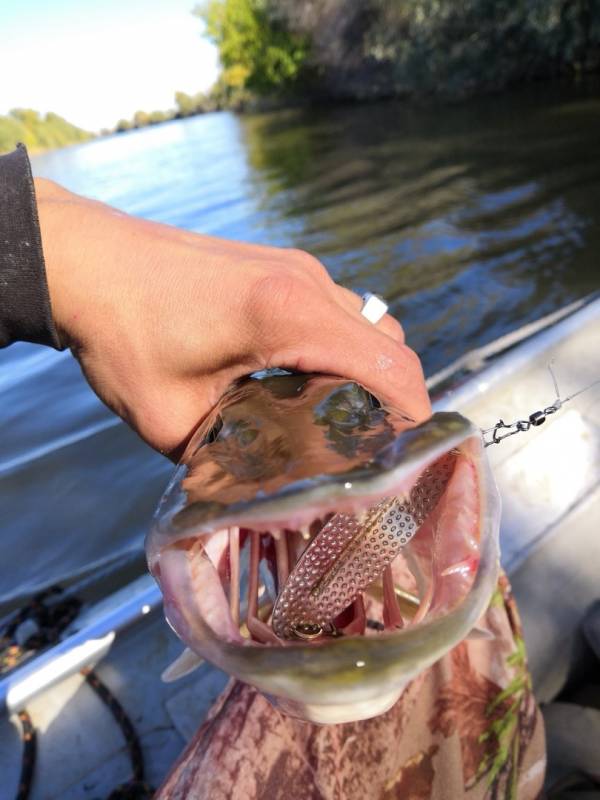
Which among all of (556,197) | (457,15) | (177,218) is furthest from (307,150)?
(556,197)

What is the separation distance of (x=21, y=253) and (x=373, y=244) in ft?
21.8

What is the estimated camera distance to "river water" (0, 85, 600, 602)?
3.78 metres

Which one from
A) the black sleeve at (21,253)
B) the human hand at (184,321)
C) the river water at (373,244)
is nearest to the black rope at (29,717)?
the river water at (373,244)

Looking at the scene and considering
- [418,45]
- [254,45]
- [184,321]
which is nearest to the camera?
[184,321]

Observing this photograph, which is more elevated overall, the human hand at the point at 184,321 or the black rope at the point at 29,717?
the human hand at the point at 184,321

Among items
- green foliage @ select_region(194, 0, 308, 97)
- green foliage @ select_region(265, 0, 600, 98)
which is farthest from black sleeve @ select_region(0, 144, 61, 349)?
green foliage @ select_region(194, 0, 308, 97)

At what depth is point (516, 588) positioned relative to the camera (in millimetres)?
2023

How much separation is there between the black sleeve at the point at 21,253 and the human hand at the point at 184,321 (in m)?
0.04

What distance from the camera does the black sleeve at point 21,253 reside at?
1286mm

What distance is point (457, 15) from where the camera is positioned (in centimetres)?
1650

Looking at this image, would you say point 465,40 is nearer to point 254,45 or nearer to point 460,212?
point 460,212

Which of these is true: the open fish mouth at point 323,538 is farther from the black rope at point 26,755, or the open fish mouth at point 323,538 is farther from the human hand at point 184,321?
the black rope at point 26,755

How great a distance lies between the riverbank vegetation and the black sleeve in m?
15.3

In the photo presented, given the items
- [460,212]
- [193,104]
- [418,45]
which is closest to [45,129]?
[193,104]
